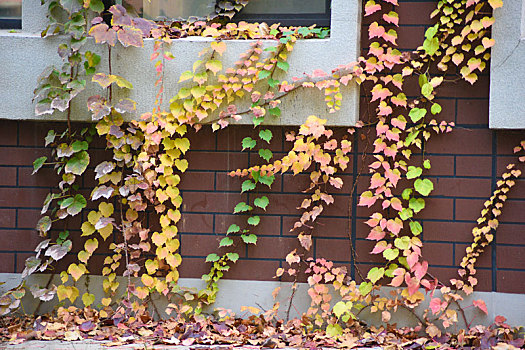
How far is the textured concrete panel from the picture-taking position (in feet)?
10.4

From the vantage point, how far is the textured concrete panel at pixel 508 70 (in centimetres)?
316

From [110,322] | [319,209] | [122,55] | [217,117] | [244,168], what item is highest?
[122,55]

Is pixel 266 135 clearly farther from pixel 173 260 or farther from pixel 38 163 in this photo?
pixel 38 163

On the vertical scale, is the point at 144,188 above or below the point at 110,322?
above

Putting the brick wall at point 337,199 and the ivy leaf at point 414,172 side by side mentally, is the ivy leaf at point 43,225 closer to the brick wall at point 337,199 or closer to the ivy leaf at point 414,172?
the brick wall at point 337,199

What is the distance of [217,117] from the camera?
3.42 metres

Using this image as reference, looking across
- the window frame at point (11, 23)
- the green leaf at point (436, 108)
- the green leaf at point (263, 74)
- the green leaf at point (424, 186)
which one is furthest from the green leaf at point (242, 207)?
the window frame at point (11, 23)

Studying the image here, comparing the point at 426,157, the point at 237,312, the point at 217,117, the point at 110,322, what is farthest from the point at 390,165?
the point at 110,322

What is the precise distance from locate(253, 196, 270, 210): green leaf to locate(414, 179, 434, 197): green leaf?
0.96 m

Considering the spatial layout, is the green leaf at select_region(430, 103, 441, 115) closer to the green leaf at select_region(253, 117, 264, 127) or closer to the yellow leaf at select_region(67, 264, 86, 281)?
the green leaf at select_region(253, 117, 264, 127)

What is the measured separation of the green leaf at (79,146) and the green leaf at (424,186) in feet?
7.12

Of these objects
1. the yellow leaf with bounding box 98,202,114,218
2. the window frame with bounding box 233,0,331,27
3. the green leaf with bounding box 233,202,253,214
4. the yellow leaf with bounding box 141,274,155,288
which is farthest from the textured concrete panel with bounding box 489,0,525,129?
the yellow leaf with bounding box 98,202,114,218

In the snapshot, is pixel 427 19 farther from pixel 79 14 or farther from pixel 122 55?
pixel 79 14

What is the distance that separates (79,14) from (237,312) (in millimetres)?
2223
